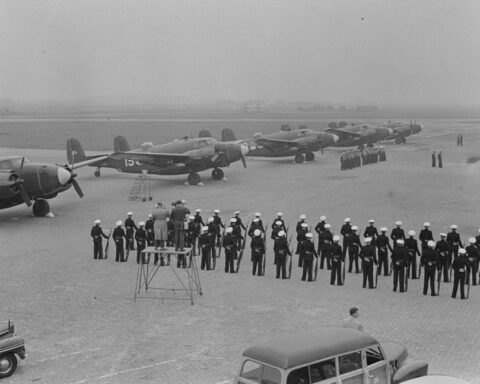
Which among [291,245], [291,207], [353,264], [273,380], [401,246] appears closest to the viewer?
[273,380]

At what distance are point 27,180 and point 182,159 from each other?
12.1 metres

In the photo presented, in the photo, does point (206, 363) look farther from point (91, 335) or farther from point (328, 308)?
point (328, 308)

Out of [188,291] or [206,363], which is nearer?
[206,363]

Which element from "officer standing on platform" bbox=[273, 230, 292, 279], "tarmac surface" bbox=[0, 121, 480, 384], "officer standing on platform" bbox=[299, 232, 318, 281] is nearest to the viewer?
"tarmac surface" bbox=[0, 121, 480, 384]

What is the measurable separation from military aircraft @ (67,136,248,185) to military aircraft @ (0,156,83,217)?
30.6 ft

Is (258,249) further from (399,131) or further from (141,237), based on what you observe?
(399,131)

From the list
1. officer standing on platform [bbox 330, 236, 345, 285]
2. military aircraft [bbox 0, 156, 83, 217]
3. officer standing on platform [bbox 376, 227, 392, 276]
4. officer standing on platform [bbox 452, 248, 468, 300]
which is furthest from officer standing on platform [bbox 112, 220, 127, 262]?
officer standing on platform [bbox 452, 248, 468, 300]

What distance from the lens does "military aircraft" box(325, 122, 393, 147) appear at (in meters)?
57.7

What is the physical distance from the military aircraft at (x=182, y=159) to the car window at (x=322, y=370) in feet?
96.9

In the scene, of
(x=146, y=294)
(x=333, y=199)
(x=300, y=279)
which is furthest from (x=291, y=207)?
(x=146, y=294)

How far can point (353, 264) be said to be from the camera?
20.7m

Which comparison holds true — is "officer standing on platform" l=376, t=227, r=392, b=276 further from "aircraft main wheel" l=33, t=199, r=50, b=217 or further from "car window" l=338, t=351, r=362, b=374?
"aircraft main wheel" l=33, t=199, r=50, b=217

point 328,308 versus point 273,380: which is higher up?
point 273,380

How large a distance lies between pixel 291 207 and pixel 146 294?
14.4 metres
